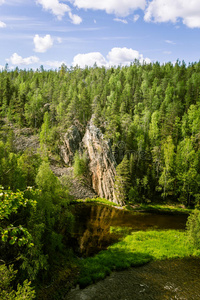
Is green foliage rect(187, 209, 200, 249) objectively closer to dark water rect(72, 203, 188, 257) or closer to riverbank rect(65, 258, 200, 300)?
riverbank rect(65, 258, 200, 300)

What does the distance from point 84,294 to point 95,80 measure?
11131 centimetres

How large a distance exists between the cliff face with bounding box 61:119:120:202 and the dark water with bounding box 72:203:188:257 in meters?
8.05

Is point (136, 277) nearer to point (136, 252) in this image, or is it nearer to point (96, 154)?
point (136, 252)

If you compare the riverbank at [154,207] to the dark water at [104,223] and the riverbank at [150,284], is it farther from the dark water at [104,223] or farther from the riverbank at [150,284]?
the riverbank at [150,284]

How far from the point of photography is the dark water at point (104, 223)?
1280 inches

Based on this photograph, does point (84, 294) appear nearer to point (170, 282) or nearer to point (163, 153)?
point (170, 282)

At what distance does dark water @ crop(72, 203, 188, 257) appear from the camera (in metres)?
32.5

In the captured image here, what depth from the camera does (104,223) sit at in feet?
136

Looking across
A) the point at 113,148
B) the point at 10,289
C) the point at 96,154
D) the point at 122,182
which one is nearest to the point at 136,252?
the point at 10,289

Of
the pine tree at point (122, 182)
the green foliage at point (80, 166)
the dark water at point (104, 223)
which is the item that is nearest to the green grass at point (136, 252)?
the dark water at point (104, 223)

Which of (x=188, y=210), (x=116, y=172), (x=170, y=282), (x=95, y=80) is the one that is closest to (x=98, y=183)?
(x=116, y=172)

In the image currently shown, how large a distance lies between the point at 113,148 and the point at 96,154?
6381 mm

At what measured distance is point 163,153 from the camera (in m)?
62.6

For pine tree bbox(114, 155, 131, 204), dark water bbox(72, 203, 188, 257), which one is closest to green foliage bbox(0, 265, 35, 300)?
dark water bbox(72, 203, 188, 257)
